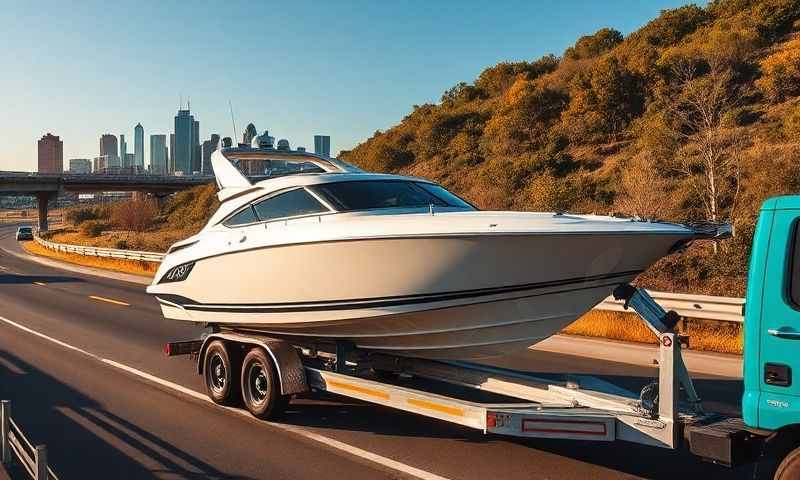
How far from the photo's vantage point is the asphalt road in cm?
597

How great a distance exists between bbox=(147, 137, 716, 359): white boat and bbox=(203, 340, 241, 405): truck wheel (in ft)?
1.28

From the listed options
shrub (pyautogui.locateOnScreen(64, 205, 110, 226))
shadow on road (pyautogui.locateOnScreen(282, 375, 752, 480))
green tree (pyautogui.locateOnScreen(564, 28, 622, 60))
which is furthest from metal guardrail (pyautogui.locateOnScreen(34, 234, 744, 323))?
shrub (pyautogui.locateOnScreen(64, 205, 110, 226))

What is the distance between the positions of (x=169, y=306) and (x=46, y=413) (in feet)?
6.81

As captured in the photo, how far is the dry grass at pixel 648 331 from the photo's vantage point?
10930mm

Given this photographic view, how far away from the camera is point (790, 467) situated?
404cm

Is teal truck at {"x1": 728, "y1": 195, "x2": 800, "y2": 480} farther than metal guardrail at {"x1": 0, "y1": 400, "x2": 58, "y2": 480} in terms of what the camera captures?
No

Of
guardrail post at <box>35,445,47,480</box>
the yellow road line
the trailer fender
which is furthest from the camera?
the yellow road line

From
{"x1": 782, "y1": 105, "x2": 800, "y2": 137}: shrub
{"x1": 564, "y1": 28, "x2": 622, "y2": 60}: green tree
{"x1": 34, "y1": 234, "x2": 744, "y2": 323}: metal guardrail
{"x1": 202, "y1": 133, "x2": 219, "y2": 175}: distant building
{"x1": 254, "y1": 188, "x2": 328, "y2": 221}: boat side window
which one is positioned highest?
{"x1": 564, "y1": 28, "x2": 622, "y2": 60}: green tree

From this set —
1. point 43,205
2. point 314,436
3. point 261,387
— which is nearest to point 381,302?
point 314,436

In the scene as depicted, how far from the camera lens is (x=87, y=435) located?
7113mm

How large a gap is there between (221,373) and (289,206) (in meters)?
2.31

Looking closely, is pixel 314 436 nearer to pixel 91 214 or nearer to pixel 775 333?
pixel 775 333

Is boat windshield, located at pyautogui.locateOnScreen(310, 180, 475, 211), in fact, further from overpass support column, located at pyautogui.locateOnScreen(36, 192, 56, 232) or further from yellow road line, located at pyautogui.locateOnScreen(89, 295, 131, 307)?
overpass support column, located at pyautogui.locateOnScreen(36, 192, 56, 232)

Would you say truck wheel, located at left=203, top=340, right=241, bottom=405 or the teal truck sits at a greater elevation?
the teal truck
